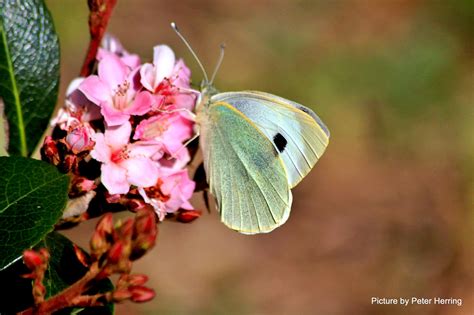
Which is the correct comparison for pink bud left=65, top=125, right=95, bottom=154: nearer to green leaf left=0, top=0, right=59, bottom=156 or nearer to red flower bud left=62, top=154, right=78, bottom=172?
red flower bud left=62, top=154, right=78, bottom=172

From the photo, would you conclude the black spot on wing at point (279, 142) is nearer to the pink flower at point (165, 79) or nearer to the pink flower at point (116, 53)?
the pink flower at point (165, 79)

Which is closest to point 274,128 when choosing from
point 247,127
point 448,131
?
point 247,127

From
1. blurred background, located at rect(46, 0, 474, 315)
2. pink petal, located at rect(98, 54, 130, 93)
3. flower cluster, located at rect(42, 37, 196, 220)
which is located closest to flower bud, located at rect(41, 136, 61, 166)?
flower cluster, located at rect(42, 37, 196, 220)

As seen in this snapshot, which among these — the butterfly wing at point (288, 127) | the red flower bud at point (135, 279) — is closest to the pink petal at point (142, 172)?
the red flower bud at point (135, 279)

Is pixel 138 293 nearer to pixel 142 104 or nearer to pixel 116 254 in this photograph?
pixel 116 254

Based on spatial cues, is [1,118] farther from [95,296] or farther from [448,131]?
[448,131]

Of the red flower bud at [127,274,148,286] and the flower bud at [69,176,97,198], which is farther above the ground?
the flower bud at [69,176,97,198]
